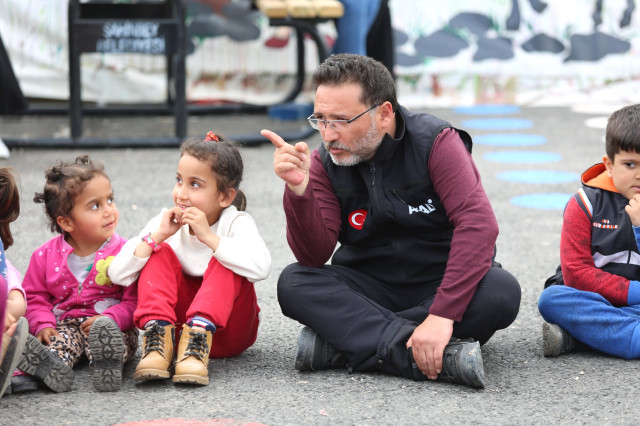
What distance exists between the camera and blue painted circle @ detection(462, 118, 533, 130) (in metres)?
7.48

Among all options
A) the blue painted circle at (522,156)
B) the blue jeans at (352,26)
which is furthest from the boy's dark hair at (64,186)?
the blue jeans at (352,26)

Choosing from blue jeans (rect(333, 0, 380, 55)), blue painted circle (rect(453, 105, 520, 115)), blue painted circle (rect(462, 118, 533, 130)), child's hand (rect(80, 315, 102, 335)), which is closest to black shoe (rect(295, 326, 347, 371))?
child's hand (rect(80, 315, 102, 335))

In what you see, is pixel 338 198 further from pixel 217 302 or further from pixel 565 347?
pixel 565 347

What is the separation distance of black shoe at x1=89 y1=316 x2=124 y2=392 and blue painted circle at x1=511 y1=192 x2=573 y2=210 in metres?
3.02

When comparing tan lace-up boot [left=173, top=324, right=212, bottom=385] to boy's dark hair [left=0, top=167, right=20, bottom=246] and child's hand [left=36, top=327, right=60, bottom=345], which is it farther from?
boy's dark hair [left=0, top=167, right=20, bottom=246]

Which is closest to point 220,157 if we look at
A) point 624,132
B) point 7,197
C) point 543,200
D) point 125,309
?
point 125,309

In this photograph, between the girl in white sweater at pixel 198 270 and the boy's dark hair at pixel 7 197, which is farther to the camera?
the boy's dark hair at pixel 7 197

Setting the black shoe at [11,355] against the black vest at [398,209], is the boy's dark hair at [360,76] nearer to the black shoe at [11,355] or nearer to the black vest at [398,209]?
the black vest at [398,209]

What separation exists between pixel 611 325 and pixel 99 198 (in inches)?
65.0

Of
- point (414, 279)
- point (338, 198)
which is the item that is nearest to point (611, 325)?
point (414, 279)

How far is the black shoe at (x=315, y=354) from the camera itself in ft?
9.59

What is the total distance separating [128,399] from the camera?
8.87ft

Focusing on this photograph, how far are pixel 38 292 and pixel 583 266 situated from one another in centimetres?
172

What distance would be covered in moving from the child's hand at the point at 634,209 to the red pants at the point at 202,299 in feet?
3.92
